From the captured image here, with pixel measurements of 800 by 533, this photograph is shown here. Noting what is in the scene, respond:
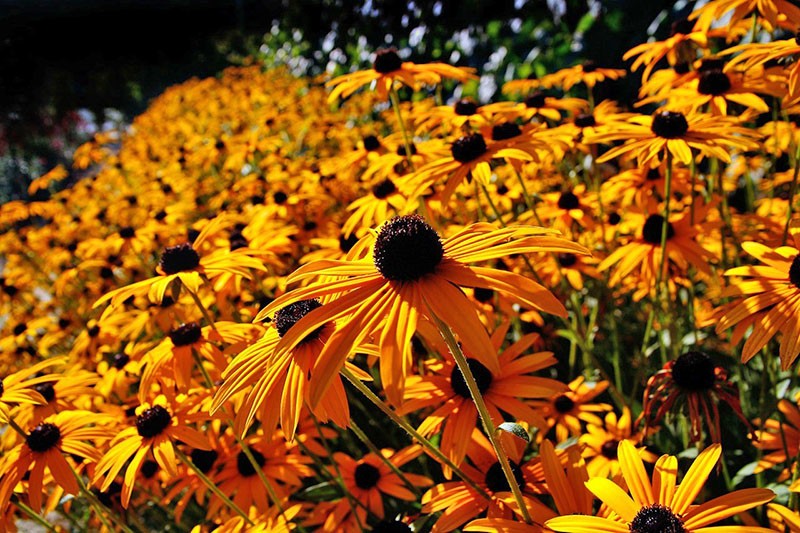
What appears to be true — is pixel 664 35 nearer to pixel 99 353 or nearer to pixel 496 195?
pixel 496 195

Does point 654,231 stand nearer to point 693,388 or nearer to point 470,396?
point 693,388

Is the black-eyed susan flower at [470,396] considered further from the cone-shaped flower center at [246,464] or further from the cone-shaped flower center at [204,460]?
the cone-shaped flower center at [204,460]

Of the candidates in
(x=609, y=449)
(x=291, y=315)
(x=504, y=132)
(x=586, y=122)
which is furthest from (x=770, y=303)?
(x=586, y=122)

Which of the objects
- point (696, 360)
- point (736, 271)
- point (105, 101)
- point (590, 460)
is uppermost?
point (105, 101)

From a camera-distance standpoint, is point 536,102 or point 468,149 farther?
point 536,102

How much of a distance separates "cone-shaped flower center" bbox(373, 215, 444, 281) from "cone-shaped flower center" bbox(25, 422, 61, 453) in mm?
1167

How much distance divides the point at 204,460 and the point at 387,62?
1.60 m

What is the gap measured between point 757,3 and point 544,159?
1009mm

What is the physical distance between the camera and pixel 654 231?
2.03 meters

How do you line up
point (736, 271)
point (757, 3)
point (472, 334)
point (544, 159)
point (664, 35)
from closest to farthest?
point (472, 334) → point (736, 271) → point (757, 3) → point (544, 159) → point (664, 35)

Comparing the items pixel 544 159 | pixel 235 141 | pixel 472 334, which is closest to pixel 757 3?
pixel 544 159

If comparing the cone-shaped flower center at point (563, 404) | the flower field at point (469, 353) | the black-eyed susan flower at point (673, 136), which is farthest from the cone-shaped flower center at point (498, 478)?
the black-eyed susan flower at point (673, 136)

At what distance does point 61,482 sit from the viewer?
61.2 inches

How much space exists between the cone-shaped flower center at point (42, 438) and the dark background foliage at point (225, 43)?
147 inches
